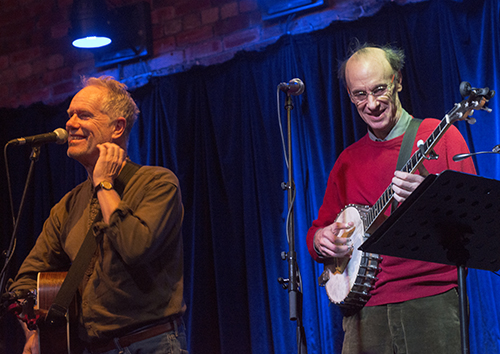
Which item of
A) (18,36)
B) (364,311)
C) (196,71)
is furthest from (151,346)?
(18,36)

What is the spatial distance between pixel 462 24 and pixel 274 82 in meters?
1.36

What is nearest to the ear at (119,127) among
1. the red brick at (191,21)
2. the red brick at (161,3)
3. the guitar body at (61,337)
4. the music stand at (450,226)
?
the guitar body at (61,337)

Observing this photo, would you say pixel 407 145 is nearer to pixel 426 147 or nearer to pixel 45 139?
pixel 426 147

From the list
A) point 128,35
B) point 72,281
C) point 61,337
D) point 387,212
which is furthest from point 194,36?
point 61,337

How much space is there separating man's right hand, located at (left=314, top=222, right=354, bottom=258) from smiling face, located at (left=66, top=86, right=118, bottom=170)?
109 centimetres

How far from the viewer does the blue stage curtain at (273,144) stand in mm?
3387

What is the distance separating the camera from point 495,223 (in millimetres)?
1613

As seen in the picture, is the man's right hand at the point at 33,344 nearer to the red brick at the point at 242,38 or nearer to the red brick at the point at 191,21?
the red brick at the point at 242,38

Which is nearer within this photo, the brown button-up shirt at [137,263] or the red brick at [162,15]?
the brown button-up shirt at [137,263]

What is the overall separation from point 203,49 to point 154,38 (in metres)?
0.55

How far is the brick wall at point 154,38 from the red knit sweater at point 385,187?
1661 millimetres

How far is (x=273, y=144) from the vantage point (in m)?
3.95

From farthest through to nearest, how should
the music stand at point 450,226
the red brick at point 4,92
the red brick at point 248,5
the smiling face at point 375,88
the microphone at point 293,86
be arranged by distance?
the red brick at point 4,92 < the red brick at point 248,5 < the microphone at point 293,86 < the smiling face at point 375,88 < the music stand at point 450,226

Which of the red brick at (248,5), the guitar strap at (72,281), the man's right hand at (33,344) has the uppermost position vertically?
the red brick at (248,5)
